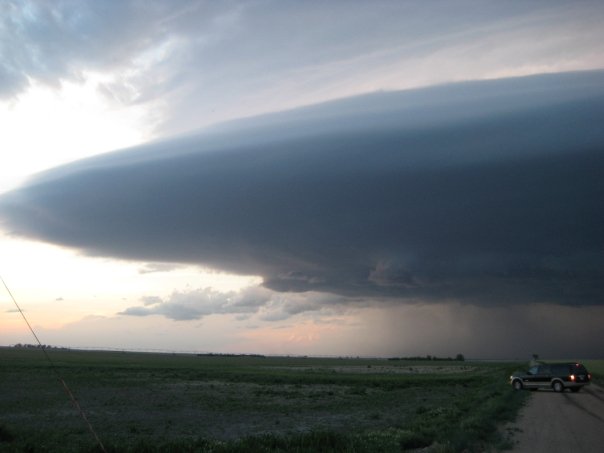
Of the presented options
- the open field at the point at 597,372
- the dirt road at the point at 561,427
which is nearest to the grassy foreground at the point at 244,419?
the dirt road at the point at 561,427

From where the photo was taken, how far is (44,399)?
43.1 meters

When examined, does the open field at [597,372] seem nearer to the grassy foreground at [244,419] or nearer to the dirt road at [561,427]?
the grassy foreground at [244,419]

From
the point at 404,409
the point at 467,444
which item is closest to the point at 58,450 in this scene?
the point at 467,444

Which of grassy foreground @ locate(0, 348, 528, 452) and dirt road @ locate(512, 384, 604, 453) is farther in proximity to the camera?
grassy foreground @ locate(0, 348, 528, 452)

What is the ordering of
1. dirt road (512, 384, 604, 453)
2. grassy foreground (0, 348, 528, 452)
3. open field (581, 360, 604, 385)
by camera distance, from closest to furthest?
dirt road (512, 384, 604, 453)
grassy foreground (0, 348, 528, 452)
open field (581, 360, 604, 385)

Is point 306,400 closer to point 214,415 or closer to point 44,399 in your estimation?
point 214,415

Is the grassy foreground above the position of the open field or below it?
below

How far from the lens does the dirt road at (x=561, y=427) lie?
17266 millimetres

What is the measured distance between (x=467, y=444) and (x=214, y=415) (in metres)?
19.8

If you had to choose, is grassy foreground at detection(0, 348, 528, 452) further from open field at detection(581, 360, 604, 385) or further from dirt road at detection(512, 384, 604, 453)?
open field at detection(581, 360, 604, 385)

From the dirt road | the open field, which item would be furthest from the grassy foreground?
the open field

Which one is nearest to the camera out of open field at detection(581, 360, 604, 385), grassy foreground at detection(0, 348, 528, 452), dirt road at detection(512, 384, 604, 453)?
dirt road at detection(512, 384, 604, 453)

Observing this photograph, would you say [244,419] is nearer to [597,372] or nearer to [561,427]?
[561,427]

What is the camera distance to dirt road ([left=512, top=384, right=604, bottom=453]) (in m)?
17.3
